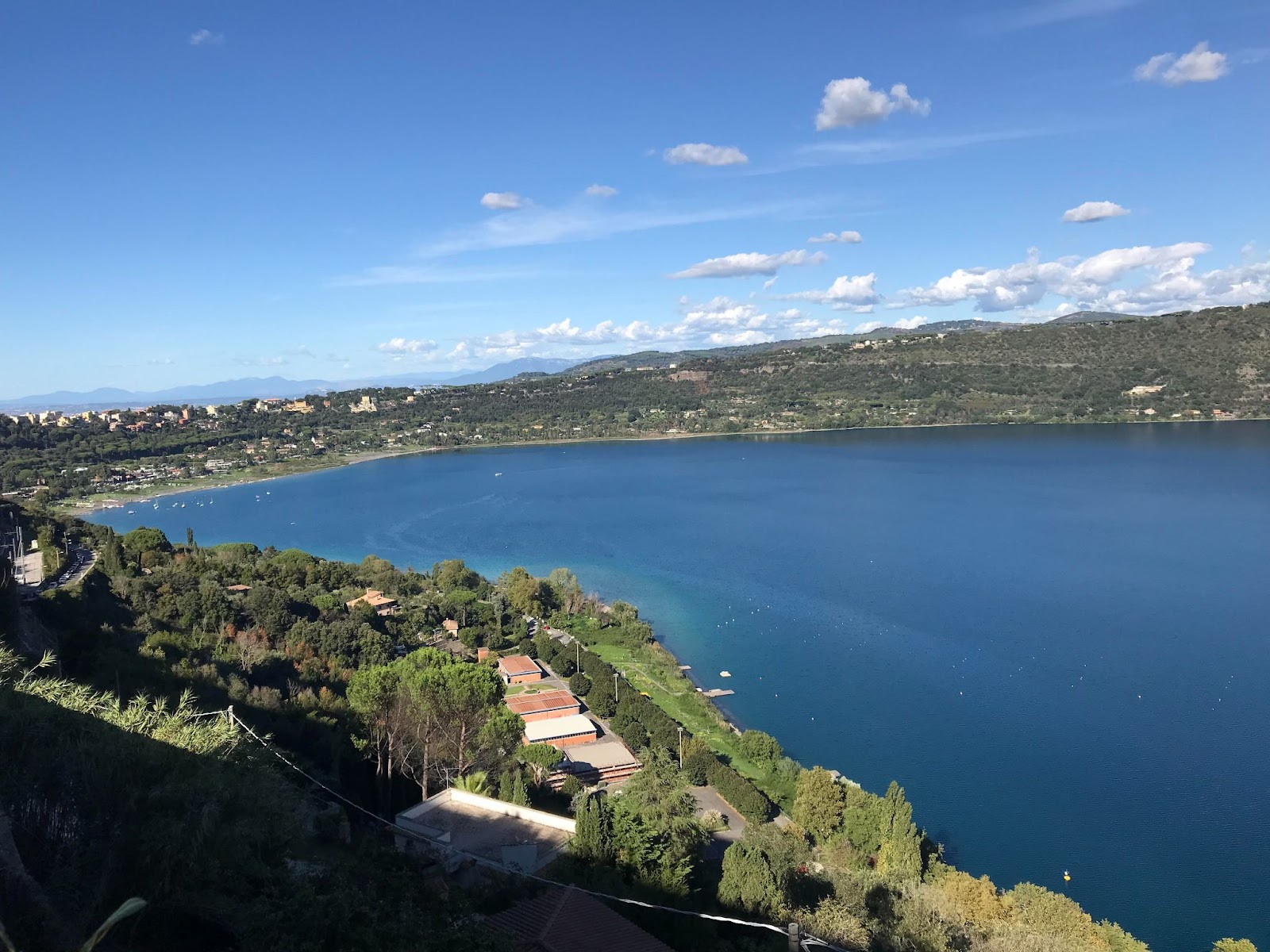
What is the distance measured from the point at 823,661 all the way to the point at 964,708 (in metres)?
4.16

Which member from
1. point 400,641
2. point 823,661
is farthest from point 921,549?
point 400,641

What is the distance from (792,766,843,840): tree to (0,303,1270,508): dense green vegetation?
6101cm

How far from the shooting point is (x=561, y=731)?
671 inches

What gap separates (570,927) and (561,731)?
10872 mm

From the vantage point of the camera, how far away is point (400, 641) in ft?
71.3

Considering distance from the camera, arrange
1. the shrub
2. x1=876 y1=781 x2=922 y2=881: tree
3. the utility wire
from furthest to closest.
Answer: the shrub, x1=876 y1=781 x2=922 y2=881: tree, the utility wire

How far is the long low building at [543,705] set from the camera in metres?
18.0

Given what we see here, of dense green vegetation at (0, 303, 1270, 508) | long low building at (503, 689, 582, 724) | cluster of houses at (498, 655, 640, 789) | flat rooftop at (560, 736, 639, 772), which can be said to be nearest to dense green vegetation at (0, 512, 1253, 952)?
flat rooftop at (560, 736, 639, 772)

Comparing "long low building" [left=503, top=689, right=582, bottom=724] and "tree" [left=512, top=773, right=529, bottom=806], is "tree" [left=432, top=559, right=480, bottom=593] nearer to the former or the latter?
"long low building" [left=503, top=689, right=582, bottom=724]

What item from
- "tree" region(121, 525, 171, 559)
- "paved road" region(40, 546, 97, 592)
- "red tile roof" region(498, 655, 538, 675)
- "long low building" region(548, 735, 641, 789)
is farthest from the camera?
"red tile roof" region(498, 655, 538, 675)

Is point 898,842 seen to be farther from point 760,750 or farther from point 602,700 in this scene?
point 602,700

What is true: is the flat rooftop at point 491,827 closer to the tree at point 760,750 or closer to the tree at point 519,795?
the tree at point 519,795

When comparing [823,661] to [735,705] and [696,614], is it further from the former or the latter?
[696,614]

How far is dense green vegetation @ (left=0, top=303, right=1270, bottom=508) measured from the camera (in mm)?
73562
